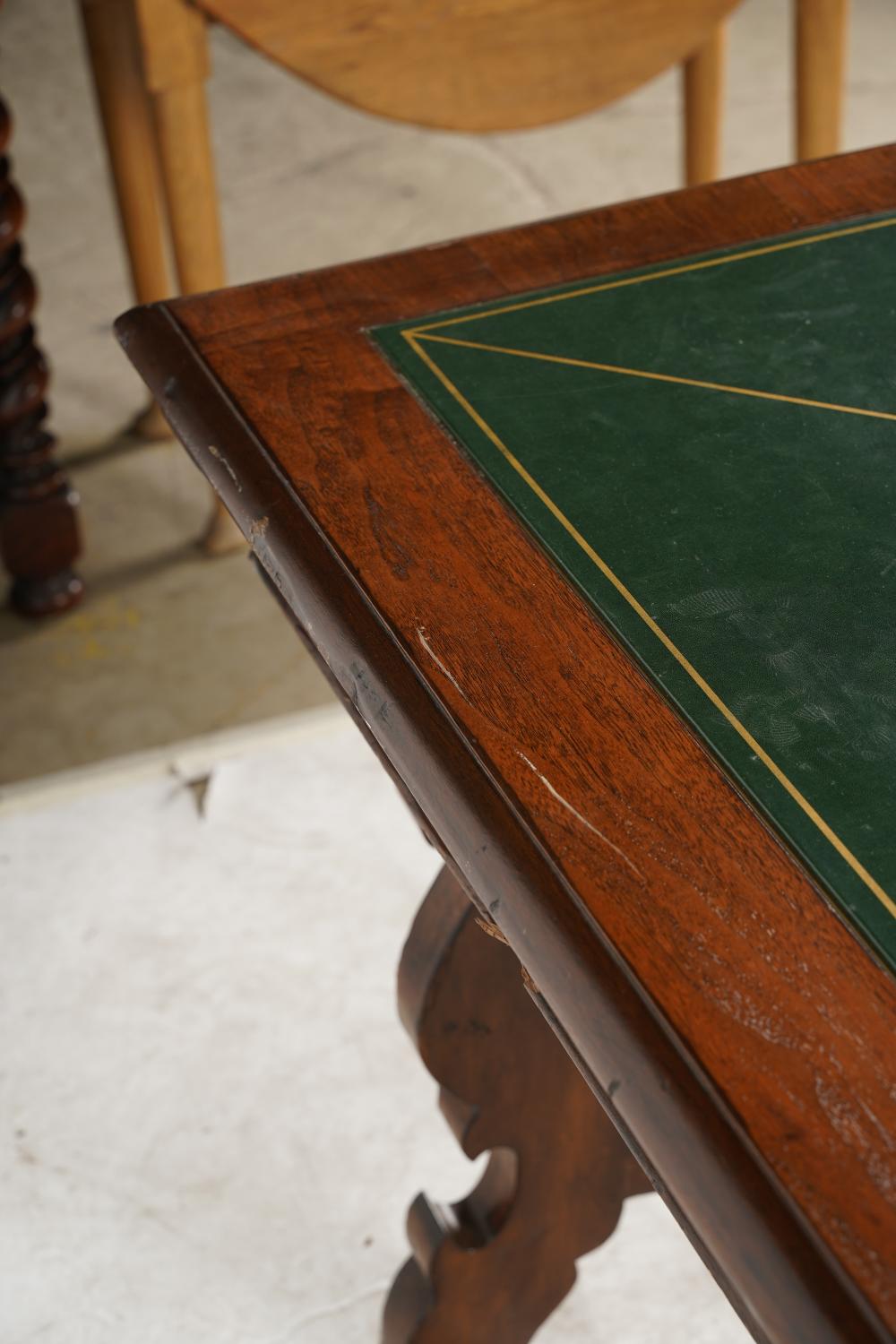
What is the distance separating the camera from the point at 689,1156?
0.59 meters

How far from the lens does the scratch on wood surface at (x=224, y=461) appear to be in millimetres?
913

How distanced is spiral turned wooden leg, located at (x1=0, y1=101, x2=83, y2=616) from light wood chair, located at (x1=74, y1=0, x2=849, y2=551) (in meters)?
0.21

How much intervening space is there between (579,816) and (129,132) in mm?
1780

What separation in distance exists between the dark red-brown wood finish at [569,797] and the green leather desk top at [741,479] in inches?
0.8

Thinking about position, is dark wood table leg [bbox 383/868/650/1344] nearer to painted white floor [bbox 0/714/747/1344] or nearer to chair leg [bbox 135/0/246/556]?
painted white floor [bbox 0/714/747/1344]

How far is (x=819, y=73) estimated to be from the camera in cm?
219

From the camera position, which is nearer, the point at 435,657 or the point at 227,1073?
the point at 435,657

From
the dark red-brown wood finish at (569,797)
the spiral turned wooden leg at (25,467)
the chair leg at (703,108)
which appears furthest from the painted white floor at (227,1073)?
Result: the chair leg at (703,108)

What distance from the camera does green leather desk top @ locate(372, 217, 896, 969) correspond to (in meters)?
0.72

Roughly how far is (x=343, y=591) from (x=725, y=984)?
0.30m

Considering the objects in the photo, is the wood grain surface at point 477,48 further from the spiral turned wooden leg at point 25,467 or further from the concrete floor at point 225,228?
the concrete floor at point 225,228

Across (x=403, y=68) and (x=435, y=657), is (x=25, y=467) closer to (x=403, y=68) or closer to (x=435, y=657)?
(x=403, y=68)

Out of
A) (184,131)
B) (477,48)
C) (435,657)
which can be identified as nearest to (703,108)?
(477,48)

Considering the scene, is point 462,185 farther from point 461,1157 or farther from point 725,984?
point 725,984
